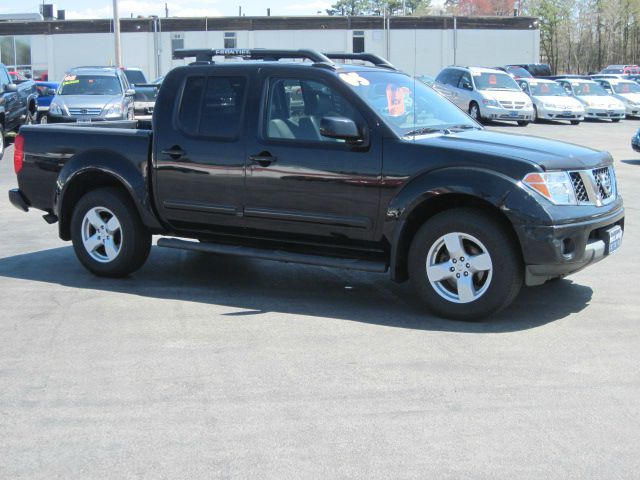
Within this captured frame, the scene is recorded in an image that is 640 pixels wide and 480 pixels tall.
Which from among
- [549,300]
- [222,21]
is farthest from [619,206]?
[222,21]

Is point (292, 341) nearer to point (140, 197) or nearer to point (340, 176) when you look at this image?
point (340, 176)

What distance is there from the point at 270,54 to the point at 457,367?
344 cm

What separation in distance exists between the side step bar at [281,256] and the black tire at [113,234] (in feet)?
1.08

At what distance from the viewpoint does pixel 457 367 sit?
219 inches

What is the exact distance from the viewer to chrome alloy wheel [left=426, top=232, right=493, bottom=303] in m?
6.48

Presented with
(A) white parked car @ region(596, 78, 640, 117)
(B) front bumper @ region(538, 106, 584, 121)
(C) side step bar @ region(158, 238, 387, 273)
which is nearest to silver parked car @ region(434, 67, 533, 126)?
(B) front bumper @ region(538, 106, 584, 121)

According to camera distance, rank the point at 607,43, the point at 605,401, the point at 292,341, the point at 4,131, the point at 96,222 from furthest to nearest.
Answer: the point at 607,43, the point at 4,131, the point at 96,222, the point at 292,341, the point at 605,401

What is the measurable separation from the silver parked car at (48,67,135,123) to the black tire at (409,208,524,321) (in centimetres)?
1595

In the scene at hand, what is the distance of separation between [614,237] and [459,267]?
122 centimetres

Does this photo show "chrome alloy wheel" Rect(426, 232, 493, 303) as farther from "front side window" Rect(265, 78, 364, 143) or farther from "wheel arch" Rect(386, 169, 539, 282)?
"front side window" Rect(265, 78, 364, 143)

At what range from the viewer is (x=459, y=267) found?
258 inches

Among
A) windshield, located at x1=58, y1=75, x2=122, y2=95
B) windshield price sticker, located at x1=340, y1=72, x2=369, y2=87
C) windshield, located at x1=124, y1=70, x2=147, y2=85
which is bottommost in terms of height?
windshield price sticker, located at x1=340, y1=72, x2=369, y2=87

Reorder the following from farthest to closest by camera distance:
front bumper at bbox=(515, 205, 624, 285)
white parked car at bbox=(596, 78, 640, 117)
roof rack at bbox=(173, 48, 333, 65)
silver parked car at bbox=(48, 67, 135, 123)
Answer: white parked car at bbox=(596, 78, 640, 117) < silver parked car at bbox=(48, 67, 135, 123) < roof rack at bbox=(173, 48, 333, 65) < front bumper at bbox=(515, 205, 624, 285)

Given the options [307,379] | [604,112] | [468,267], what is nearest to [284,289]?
[468,267]
